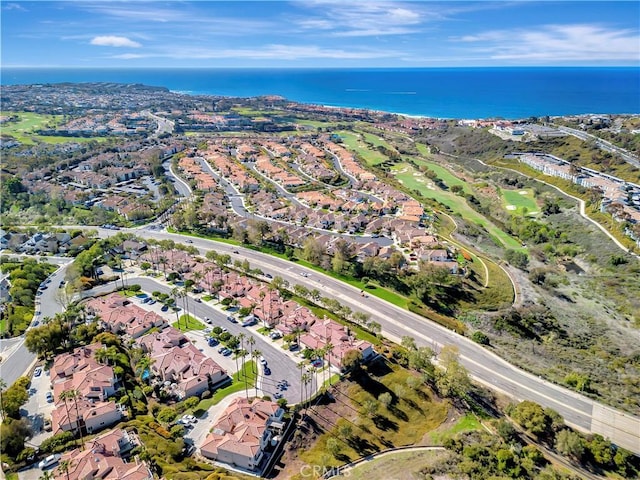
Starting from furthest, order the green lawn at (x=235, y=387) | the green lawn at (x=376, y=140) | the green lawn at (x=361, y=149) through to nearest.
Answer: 1. the green lawn at (x=376, y=140)
2. the green lawn at (x=361, y=149)
3. the green lawn at (x=235, y=387)

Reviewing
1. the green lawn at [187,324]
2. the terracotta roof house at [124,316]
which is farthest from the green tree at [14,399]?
the green lawn at [187,324]

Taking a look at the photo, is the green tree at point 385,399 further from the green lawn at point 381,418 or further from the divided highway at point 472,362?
the divided highway at point 472,362

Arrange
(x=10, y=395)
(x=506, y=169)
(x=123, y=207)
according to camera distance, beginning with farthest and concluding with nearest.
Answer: (x=506, y=169) < (x=123, y=207) < (x=10, y=395)

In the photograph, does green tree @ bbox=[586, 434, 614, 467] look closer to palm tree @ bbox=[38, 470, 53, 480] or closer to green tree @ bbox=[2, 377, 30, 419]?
palm tree @ bbox=[38, 470, 53, 480]

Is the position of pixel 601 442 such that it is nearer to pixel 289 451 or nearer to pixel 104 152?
pixel 289 451

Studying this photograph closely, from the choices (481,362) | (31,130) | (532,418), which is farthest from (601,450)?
(31,130)

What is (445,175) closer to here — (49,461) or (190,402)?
(190,402)

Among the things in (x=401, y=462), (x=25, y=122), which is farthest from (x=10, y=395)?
(x=25, y=122)
